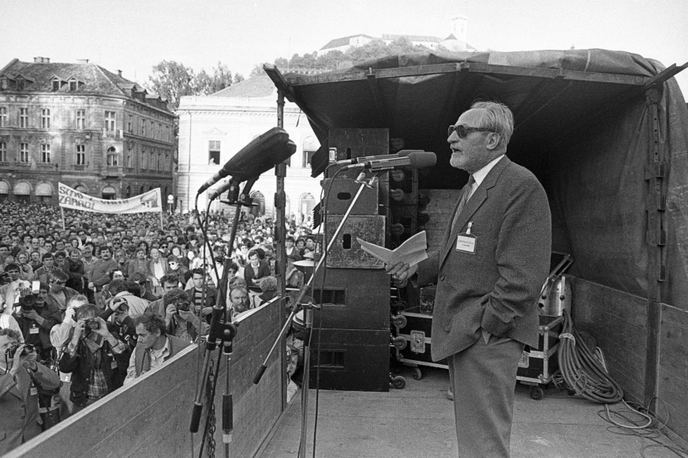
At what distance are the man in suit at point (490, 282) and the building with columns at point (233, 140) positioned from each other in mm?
36479

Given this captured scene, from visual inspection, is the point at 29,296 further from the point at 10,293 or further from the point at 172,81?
the point at 172,81

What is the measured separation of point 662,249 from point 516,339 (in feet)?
9.36

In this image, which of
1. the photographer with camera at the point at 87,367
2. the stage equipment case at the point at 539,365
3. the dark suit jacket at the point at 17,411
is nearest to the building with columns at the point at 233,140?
the stage equipment case at the point at 539,365

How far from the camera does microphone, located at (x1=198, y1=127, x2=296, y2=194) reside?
8.07 feet

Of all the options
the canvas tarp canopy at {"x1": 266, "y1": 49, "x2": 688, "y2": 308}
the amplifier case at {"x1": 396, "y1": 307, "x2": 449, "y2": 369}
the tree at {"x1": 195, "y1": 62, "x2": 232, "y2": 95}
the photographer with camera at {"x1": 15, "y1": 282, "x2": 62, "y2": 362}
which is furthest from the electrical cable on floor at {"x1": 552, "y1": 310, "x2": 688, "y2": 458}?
the tree at {"x1": 195, "y1": 62, "x2": 232, "y2": 95}

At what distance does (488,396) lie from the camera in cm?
261

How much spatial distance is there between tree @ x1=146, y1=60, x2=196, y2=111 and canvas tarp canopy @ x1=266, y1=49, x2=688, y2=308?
6847 centimetres

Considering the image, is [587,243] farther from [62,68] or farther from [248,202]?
[62,68]

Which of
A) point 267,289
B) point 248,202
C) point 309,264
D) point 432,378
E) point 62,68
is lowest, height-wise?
point 432,378

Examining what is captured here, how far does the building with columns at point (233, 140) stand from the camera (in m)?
40.3

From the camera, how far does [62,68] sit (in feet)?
170

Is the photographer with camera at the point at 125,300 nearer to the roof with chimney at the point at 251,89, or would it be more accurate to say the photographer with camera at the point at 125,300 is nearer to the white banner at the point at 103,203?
the white banner at the point at 103,203

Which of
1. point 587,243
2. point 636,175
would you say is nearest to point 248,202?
point 636,175

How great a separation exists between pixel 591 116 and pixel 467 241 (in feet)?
12.5
